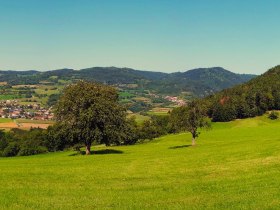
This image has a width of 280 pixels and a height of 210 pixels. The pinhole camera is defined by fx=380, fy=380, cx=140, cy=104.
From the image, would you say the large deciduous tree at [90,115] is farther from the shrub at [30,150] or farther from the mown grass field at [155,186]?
the shrub at [30,150]

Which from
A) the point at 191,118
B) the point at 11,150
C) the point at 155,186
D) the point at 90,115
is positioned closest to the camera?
the point at 155,186

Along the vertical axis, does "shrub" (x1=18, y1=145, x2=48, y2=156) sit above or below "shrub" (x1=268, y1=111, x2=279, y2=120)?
below

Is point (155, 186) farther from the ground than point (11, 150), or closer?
farther from the ground

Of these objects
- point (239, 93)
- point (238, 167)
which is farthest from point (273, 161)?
point (239, 93)

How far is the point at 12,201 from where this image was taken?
77.7ft

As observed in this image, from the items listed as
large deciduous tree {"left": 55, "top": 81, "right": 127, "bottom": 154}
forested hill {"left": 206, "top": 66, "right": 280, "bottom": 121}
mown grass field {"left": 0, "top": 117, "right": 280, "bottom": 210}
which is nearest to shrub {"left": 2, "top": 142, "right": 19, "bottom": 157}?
large deciduous tree {"left": 55, "top": 81, "right": 127, "bottom": 154}

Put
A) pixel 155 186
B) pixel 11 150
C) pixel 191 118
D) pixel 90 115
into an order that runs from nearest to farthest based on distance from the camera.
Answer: pixel 155 186, pixel 90 115, pixel 191 118, pixel 11 150

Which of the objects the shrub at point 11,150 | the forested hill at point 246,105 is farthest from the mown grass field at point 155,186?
the forested hill at point 246,105

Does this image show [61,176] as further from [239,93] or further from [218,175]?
[239,93]

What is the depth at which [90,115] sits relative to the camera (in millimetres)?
62875

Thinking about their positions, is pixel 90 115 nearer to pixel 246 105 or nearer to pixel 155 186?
pixel 155 186

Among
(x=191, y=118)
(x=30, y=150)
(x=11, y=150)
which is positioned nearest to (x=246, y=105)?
(x=30, y=150)

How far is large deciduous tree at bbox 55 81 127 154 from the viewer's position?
64438mm

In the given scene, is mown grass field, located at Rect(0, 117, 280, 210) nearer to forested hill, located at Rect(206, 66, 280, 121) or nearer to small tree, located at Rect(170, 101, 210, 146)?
small tree, located at Rect(170, 101, 210, 146)
